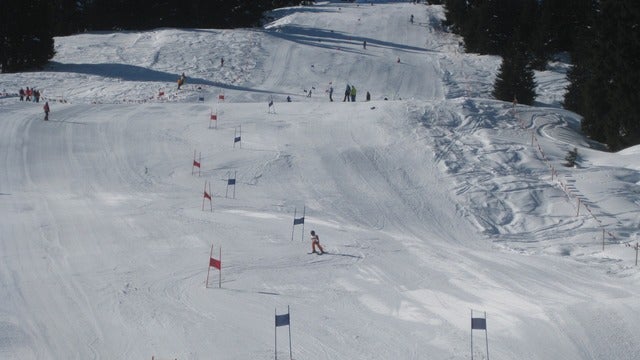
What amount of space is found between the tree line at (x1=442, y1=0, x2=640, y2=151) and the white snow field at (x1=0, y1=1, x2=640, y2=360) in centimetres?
180

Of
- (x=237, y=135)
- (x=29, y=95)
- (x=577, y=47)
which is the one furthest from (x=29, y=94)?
(x=577, y=47)

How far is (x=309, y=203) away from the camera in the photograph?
2773 centimetres

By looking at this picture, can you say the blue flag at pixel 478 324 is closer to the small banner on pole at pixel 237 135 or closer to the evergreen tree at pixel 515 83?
the small banner on pole at pixel 237 135

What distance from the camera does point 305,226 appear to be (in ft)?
82.3

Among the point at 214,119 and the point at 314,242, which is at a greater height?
the point at 214,119

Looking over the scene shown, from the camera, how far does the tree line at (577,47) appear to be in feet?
112

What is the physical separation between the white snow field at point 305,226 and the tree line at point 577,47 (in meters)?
1.80

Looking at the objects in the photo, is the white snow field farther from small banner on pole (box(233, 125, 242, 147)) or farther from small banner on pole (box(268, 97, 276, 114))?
small banner on pole (box(233, 125, 242, 147))

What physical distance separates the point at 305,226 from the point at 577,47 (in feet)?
99.1

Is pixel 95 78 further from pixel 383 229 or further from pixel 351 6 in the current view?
pixel 351 6

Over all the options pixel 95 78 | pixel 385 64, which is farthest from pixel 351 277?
pixel 385 64

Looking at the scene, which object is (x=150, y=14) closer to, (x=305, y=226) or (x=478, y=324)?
(x=305, y=226)

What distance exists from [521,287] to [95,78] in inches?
1549

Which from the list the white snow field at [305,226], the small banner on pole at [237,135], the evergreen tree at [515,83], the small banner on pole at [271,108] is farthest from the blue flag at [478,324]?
the evergreen tree at [515,83]
